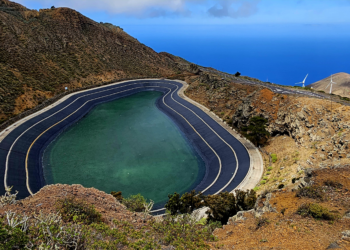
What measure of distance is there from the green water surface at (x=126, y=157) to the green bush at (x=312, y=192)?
1923cm

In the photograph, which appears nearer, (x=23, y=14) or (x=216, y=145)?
(x=216, y=145)

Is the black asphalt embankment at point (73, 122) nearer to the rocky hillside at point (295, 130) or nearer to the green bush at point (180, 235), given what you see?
the rocky hillside at point (295, 130)

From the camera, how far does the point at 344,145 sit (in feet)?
98.8

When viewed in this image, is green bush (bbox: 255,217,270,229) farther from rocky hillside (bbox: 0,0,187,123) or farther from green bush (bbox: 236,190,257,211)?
rocky hillside (bbox: 0,0,187,123)

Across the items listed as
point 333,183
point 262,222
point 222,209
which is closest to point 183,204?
point 222,209

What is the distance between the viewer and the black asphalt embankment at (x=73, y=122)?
123ft

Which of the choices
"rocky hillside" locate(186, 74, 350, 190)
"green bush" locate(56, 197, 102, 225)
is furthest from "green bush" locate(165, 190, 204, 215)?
"green bush" locate(56, 197, 102, 225)

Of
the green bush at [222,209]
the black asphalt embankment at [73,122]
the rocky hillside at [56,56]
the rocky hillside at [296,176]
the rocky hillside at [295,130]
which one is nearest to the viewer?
the rocky hillside at [296,176]

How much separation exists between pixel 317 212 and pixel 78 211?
1770 centimetres

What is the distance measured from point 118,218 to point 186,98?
201 feet

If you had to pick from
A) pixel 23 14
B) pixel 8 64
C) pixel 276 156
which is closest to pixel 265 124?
pixel 276 156

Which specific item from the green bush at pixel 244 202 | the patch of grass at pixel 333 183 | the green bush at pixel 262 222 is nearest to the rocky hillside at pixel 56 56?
the green bush at pixel 244 202

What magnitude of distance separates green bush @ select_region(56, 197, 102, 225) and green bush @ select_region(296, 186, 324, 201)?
1770cm

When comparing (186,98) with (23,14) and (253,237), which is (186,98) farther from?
(23,14)
